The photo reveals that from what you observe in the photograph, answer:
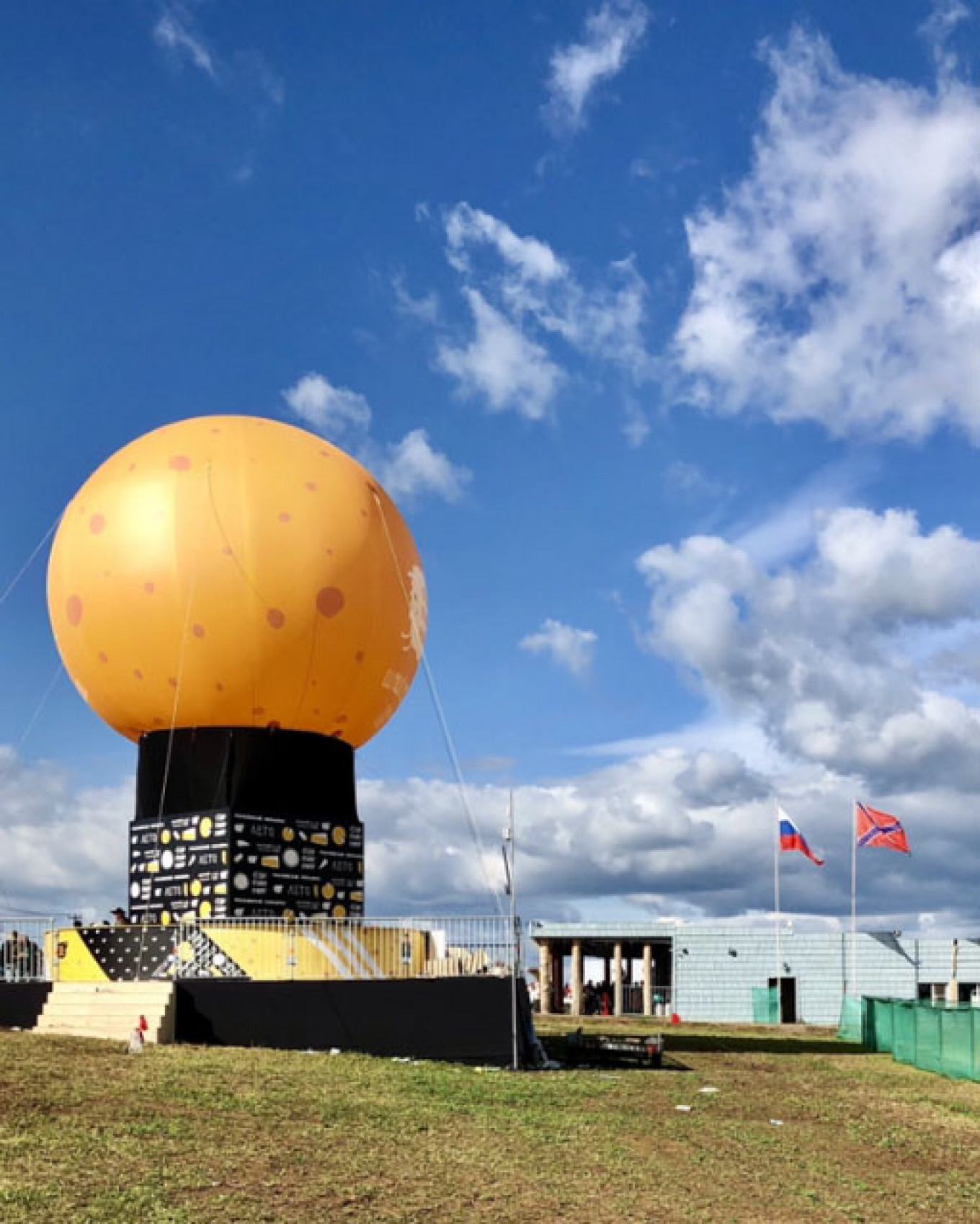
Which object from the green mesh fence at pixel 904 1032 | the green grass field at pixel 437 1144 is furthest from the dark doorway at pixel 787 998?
the green grass field at pixel 437 1144

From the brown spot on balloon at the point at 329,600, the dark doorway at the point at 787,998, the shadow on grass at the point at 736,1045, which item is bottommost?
the shadow on grass at the point at 736,1045

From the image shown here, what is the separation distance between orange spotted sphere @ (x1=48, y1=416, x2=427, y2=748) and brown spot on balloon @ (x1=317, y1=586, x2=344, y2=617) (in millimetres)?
28

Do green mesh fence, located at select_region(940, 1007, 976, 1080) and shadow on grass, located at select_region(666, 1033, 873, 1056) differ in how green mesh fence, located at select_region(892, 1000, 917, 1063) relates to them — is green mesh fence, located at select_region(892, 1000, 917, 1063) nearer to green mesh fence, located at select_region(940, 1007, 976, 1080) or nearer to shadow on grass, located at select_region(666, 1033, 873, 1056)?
shadow on grass, located at select_region(666, 1033, 873, 1056)

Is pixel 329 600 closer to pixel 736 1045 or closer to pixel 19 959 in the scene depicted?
pixel 19 959

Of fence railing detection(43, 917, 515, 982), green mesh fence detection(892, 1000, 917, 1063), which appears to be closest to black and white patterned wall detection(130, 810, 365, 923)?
fence railing detection(43, 917, 515, 982)

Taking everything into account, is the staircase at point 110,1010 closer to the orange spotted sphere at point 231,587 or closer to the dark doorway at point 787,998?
the orange spotted sphere at point 231,587

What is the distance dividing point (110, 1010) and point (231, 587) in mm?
7162

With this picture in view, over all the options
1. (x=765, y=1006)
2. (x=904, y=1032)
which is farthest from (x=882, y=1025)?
(x=765, y=1006)

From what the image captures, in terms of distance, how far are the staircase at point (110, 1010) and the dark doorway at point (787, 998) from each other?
28647 millimetres

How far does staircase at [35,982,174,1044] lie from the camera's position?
21.1 m

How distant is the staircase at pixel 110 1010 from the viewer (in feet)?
69.3

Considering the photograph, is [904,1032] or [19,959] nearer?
[19,959]

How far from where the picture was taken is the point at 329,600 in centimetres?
2416

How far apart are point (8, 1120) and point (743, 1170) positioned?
24.4ft
